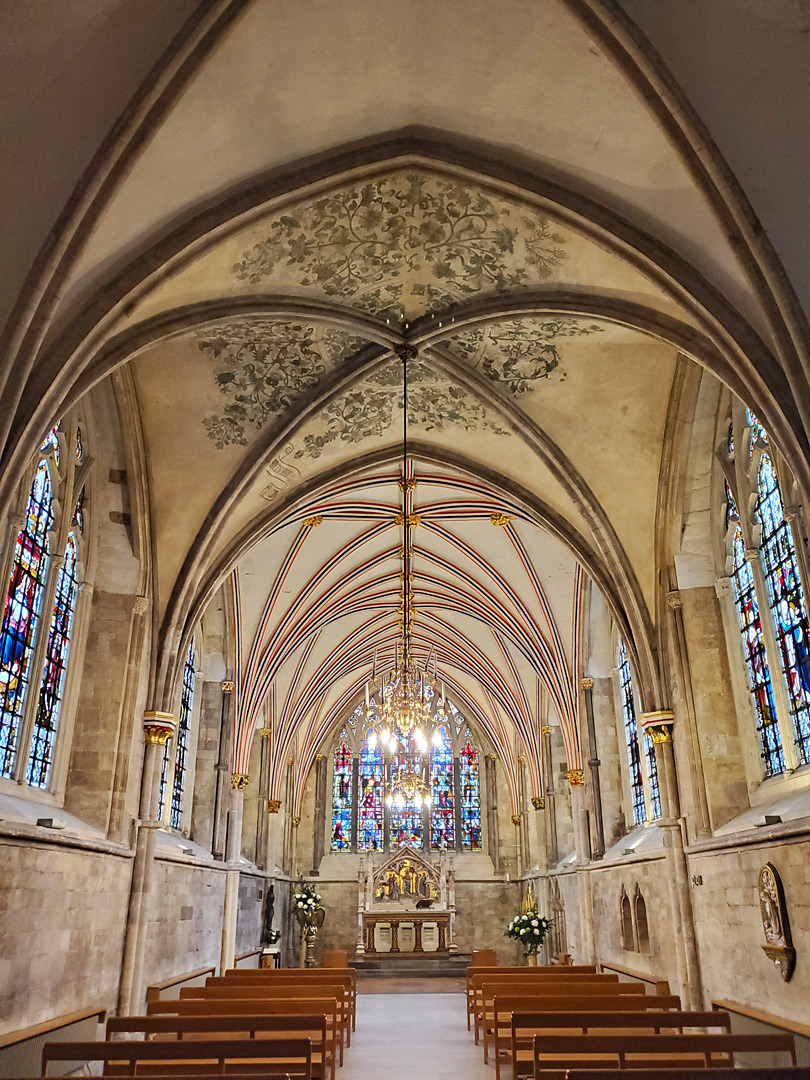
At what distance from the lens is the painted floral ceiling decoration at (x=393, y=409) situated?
11.6 metres

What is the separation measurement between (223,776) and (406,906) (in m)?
11.1

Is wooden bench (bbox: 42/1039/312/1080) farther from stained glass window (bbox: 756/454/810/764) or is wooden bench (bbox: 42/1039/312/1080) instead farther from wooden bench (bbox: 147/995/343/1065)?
stained glass window (bbox: 756/454/810/764)

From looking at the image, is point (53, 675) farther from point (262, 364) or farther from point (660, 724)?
point (660, 724)

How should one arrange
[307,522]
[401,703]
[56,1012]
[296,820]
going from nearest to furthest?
1. [56,1012]
2. [401,703]
3. [307,522]
4. [296,820]

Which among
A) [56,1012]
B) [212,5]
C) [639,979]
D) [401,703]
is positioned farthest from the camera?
[639,979]

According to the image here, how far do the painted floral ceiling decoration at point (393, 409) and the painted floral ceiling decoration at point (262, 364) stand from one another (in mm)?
711

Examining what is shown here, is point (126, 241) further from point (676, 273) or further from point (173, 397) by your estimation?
point (676, 273)

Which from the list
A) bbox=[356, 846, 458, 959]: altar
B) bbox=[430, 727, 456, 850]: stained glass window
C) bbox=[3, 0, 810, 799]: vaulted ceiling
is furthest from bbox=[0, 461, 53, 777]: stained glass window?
bbox=[430, 727, 456, 850]: stained glass window

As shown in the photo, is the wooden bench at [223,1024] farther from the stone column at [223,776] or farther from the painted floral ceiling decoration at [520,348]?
the stone column at [223,776]

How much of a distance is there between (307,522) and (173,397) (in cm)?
542

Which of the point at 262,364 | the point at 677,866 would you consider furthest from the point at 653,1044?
the point at 262,364

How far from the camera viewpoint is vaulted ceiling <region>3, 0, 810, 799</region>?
6473 millimetres

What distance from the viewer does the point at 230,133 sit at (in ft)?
23.2

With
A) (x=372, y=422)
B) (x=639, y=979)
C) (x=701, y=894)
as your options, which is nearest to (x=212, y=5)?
(x=372, y=422)
